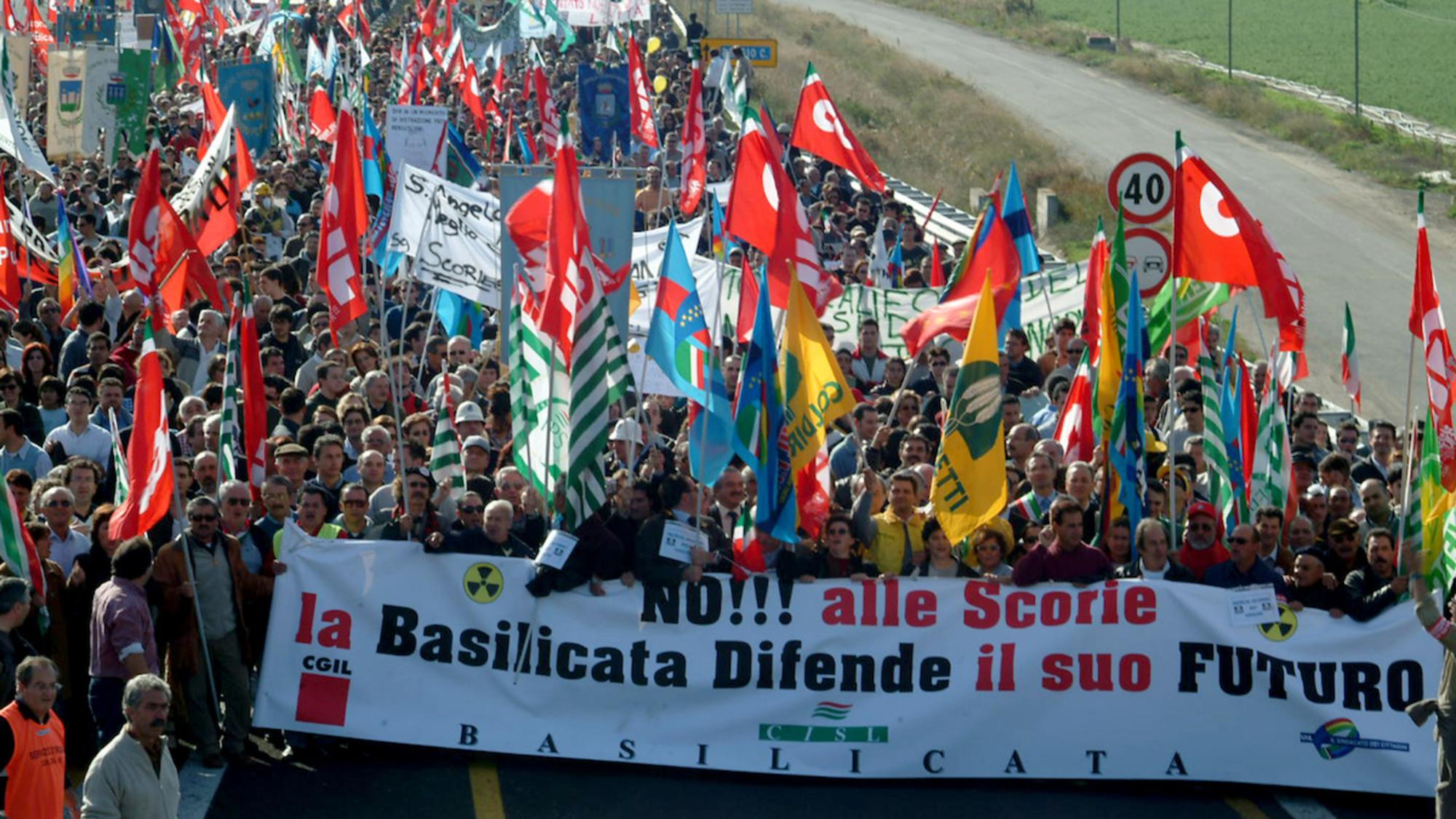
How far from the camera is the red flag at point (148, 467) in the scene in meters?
10.1

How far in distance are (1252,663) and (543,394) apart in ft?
14.1

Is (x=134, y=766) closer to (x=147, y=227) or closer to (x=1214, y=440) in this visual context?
(x=1214, y=440)

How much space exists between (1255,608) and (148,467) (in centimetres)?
552

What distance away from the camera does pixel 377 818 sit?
32.6ft

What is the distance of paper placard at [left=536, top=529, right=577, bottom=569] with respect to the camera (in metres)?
10.7

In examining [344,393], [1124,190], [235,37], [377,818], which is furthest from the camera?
[235,37]

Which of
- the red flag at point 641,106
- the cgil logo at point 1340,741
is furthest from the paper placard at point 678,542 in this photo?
the red flag at point 641,106

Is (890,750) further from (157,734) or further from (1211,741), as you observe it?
(157,734)

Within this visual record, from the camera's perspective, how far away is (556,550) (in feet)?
35.1

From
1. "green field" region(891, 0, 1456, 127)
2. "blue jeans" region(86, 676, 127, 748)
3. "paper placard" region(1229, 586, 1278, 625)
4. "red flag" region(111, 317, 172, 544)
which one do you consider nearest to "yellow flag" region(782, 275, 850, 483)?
"paper placard" region(1229, 586, 1278, 625)

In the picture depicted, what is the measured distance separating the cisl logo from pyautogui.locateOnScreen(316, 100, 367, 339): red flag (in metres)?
4.04

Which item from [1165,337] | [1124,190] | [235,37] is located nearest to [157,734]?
[1124,190]

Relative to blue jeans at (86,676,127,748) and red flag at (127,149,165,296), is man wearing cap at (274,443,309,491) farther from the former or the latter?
red flag at (127,149,165,296)

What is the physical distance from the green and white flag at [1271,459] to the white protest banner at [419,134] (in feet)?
35.8
